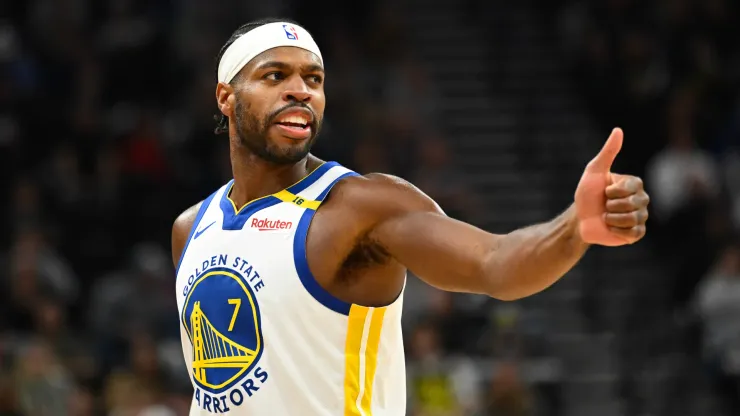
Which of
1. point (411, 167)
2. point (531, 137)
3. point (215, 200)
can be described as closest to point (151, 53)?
point (411, 167)

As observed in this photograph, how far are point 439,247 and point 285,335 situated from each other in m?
0.69

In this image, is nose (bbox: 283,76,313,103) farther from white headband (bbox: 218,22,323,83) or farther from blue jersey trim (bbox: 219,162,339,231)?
blue jersey trim (bbox: 219,162,339,231)

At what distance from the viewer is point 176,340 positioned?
37.3 feet

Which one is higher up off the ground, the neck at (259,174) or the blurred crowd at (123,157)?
the blurred crowd at (123,157)

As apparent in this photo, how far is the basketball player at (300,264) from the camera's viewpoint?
425cm

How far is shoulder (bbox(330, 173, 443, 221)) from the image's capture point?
4.34 m

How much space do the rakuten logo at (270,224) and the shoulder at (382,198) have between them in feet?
0.67

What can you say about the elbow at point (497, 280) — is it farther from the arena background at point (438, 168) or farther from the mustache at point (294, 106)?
the arena background at point (438, 168)

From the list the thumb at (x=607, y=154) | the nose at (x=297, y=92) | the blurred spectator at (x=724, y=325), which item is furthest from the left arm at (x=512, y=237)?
the blurred spectator at (x=724, y=325)

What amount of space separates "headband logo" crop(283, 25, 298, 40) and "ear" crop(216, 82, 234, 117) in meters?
0.31

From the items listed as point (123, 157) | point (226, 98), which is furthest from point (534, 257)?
point (123, 157)

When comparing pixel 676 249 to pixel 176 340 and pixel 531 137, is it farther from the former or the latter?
pixel 176 340

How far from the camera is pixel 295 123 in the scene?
15.4 ft

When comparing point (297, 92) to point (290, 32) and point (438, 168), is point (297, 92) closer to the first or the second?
point (290, 32)
